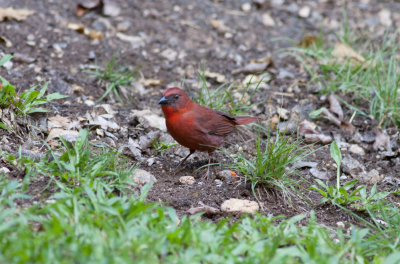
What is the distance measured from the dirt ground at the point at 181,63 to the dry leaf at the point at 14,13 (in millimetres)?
69

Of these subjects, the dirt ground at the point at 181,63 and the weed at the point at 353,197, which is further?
the dirt ground at the point at 181,63

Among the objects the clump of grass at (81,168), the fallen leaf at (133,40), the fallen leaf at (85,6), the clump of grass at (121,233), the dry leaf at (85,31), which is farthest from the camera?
the fallen leaf at (85,6)

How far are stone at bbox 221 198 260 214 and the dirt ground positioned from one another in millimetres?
122

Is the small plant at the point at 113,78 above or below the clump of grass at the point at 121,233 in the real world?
below

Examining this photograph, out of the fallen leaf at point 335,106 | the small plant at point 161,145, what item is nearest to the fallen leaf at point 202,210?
the small plant at point 161,145

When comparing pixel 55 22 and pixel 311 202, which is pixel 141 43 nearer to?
pixel 55 22

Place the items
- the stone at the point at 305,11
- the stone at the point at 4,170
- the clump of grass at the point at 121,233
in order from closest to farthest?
the clump of grass at the point at 121,233 < the stone at the point at 4,170 < the stone at the point at 305,11

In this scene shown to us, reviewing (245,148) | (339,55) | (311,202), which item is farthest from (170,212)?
(339,55)

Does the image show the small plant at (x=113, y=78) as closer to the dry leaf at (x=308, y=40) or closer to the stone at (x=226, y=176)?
the stone at (x=226, y=176)

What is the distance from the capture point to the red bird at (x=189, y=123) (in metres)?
4.64

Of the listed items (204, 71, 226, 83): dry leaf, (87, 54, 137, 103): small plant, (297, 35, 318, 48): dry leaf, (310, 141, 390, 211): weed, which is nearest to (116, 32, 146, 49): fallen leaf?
(87, 54, 137, 103): small plant

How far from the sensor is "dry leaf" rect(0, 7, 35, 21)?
643 cm

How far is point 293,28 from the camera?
7.82m

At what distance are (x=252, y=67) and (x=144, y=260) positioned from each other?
4282 millimetres
